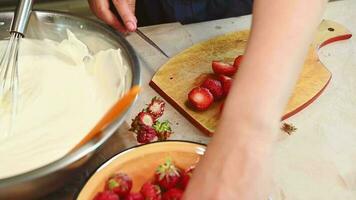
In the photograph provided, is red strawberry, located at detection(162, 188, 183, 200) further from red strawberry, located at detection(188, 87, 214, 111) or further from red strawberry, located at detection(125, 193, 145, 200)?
red strawberry, located at detection(188, 87, 214, 111)

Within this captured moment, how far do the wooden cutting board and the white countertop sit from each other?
0.06 ft

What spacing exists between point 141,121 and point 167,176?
0.58 ft

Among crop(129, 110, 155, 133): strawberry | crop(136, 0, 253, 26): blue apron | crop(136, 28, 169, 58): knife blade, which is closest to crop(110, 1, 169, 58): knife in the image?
crop(136, 28, 169, 58): knife blade

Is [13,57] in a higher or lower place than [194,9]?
higher

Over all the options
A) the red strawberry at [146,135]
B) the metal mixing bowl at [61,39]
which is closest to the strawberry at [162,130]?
the red strawberry at [146,135]

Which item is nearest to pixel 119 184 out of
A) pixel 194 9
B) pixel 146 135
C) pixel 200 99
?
pixel 146 135

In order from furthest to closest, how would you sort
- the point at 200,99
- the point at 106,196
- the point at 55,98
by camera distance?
the point at 200,99 < the point at 55,98 < the point at 106,196

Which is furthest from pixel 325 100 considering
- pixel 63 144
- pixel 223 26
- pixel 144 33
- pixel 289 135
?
pixel 63 144

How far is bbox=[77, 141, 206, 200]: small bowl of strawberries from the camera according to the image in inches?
26.1

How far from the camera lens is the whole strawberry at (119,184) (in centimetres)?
66

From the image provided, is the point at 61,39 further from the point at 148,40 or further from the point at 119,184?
the point at 119,184

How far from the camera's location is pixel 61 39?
2.98ft

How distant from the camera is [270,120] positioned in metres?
0.57

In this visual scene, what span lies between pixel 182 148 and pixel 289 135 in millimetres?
239
